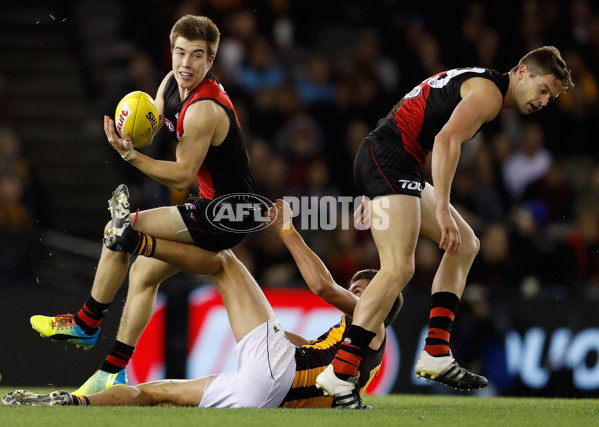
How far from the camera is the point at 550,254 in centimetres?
943

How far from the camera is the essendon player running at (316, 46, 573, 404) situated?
548cm

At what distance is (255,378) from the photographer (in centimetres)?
546

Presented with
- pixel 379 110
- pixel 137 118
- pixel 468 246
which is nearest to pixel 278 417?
pixel 468 246

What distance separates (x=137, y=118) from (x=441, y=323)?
2.24m

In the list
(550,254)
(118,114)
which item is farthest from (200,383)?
(550,254)

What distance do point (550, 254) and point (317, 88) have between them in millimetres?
3508

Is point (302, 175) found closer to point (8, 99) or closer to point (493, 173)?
point (493, 173)

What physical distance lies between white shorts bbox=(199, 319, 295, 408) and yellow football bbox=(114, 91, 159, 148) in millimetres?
1347

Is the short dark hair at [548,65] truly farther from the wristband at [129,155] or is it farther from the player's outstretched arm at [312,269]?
the wristband at [129,155]

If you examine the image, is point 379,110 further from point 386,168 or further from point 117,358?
point 117,358

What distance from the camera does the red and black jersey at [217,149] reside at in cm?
584

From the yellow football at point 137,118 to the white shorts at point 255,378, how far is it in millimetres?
1347

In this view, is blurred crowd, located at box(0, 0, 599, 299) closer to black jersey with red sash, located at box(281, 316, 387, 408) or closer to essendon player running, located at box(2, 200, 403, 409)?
black jersey with red sash, located at box(281, 316, 387, 408)

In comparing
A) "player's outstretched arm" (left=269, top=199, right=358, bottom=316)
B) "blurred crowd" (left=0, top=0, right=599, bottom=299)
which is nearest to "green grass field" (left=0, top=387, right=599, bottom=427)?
"player's outstretched arm" (left=269, top=199, right=358, bottom=316)
